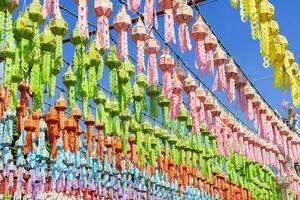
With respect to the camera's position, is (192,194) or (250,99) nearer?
(250,99)

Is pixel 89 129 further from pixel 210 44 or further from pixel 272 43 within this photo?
pixel 272 43

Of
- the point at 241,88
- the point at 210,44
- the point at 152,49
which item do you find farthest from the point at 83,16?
the point at 241,88

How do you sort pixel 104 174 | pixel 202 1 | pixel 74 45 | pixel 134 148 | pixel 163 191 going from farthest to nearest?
pixel 163 191 → pixel 104 174 → pixel 134 148 → pixel 202 1 → pixel 74 45

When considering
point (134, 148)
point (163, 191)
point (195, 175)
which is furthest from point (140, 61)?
point (163, 191)

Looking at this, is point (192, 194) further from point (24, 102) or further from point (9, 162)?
point (24, 102)

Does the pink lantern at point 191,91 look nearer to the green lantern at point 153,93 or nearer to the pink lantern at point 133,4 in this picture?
the green lantern at point 153,93

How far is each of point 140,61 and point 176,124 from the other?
2.13 meters

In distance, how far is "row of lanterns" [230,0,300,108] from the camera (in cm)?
434

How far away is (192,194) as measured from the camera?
1138cm

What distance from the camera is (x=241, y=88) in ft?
20.4

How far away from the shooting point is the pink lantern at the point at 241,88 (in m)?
6.14

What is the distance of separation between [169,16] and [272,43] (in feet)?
3.98

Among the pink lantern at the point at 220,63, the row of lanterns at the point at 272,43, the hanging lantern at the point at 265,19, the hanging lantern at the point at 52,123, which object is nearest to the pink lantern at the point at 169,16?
the row of lanterns at the point at 272,43

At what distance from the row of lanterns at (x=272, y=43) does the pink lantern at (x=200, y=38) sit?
481mm
